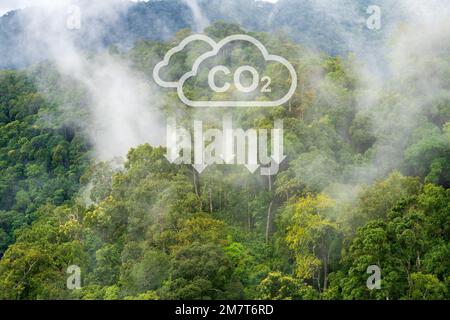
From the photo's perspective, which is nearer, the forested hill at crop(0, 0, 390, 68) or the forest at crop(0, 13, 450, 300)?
the forest at crop(0, 13, 450, 300)

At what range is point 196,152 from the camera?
22.1 meters

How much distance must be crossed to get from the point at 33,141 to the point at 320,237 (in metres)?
18.4

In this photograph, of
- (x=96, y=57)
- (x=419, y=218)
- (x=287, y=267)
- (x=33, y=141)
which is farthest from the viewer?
(x=96, y=57)

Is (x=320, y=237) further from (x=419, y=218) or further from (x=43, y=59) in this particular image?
(x=43, y=59)

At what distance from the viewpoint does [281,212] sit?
20109 millimetres

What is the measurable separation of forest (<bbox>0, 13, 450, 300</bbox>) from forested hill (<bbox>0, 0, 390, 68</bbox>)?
29.8 feet

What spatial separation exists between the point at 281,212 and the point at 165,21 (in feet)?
92.6

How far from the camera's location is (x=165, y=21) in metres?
45.2

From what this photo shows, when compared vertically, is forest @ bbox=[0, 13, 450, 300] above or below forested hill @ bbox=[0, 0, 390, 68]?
below

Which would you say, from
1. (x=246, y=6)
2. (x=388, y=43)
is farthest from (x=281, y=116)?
(x=246, y=6)

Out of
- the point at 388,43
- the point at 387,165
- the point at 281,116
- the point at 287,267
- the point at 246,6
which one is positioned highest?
the point at 246,6

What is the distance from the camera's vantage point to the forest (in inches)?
651

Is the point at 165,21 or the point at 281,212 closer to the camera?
the point at 281,212

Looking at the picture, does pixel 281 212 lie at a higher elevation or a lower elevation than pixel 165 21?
lower
